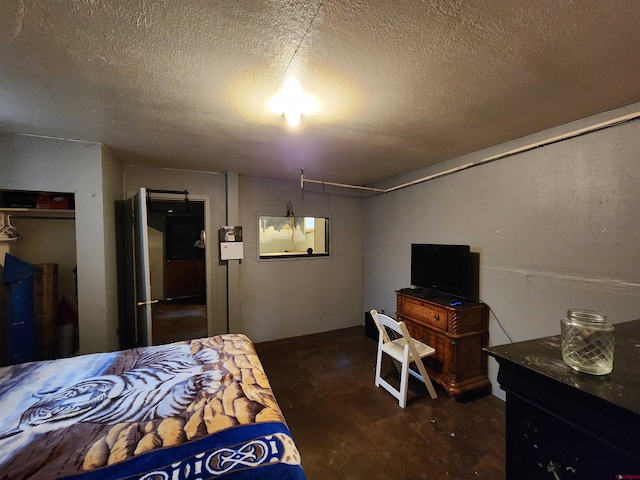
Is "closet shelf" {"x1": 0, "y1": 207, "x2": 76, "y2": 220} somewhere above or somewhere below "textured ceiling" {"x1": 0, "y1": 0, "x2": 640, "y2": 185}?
below

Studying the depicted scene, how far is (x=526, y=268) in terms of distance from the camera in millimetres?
2379

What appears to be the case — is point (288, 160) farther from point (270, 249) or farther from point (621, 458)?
point (621, 458)

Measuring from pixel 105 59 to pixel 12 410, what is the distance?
1.75 meters

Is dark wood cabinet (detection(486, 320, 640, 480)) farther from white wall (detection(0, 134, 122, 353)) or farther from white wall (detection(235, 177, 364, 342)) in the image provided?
white wall (detection(235, 177, 364, 342))

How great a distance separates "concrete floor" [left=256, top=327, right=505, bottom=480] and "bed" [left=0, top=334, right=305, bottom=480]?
3.11ft

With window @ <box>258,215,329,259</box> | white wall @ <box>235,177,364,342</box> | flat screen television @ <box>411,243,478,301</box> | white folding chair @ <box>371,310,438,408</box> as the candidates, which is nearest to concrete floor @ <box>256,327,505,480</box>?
white folding chair @ <box>371,310,438,408</box>

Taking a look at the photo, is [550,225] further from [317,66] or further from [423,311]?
[317,66]

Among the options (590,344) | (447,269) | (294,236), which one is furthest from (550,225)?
(294,236)

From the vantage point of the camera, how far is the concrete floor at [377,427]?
1.79 m

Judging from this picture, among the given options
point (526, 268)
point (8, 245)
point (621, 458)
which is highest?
point (8, 245)

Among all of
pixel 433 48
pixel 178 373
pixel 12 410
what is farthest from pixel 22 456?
pixel 433 48

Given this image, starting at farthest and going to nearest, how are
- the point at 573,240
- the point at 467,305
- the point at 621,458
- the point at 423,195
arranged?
the point at 423,195, the point at 467,305, the point at 573,240, the point at 621,458

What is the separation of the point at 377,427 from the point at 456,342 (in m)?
1.06

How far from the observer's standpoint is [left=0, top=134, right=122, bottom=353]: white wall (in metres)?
2.29
